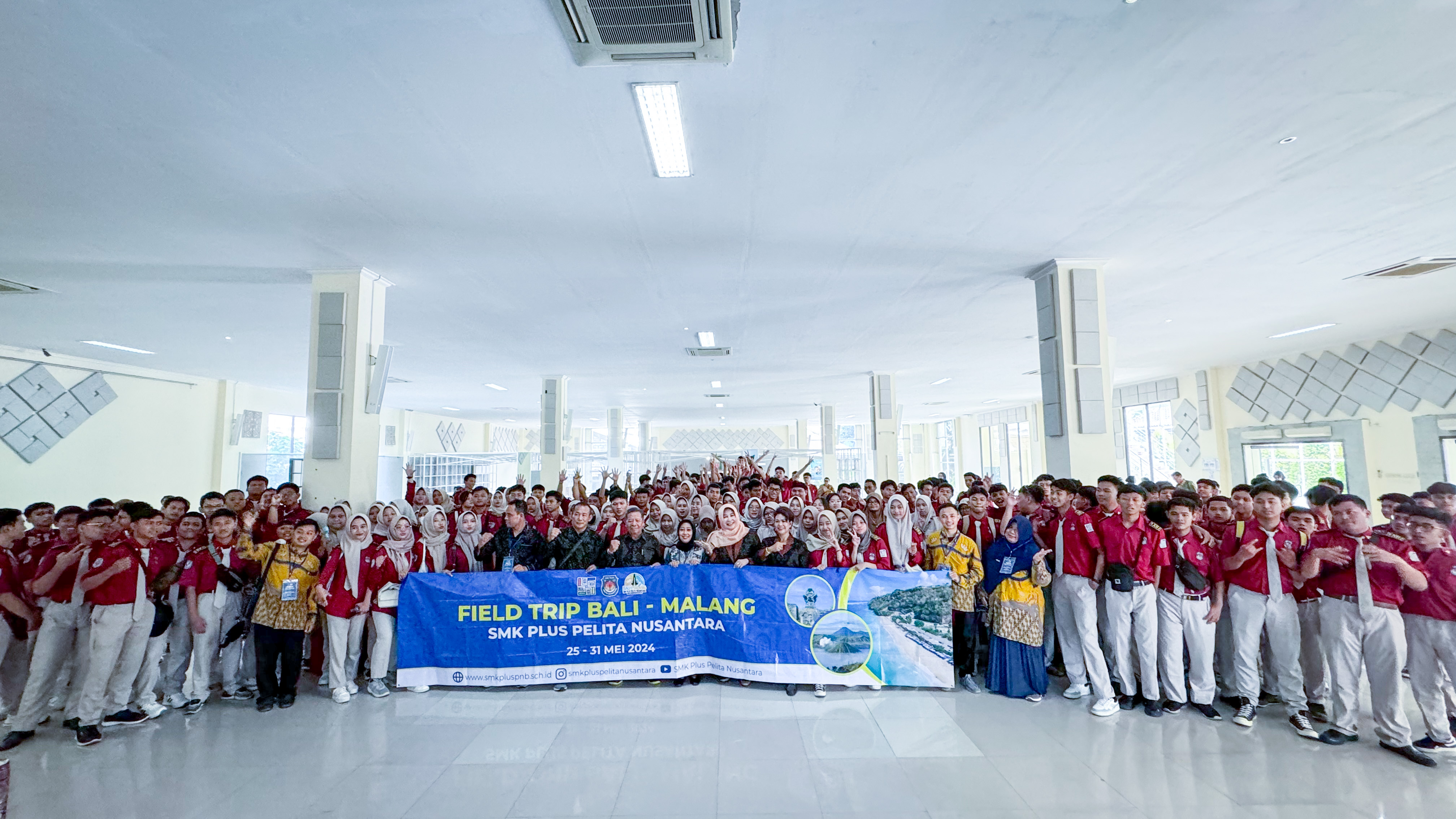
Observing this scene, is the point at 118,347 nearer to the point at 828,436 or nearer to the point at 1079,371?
the point at 1079,371

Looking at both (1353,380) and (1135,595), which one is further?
(1353,380)

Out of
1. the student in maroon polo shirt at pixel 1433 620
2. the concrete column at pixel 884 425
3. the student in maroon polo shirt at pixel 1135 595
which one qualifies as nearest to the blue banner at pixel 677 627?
the student in maroon polo shirt at pixel 1135 595

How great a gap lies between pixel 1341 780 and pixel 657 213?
213 inches

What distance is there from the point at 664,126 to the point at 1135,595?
4.40 meters

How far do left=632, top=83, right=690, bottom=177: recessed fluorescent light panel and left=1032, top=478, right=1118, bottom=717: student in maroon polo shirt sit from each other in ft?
12.3

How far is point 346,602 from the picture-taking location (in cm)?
468

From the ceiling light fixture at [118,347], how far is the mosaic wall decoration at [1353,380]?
20582 mm

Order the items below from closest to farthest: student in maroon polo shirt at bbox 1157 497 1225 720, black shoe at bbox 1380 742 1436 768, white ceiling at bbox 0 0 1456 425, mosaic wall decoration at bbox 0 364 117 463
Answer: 1. white ceiling at bbox 0 0 1456 425
2. black shoe at bbox 1380 742 1436 768
3. student in maroon polo shirt at bbox 1157 497 1225 720
4. mosaic wall decoration at bbox 0 364 117 463

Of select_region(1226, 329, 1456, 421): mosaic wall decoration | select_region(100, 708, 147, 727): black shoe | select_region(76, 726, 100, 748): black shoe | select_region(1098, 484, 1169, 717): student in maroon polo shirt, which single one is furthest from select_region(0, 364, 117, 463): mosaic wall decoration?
select_region(1226, 329, 1456, 421): mosaic wall decoration

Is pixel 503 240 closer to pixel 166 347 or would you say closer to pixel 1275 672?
pixel 1275 672

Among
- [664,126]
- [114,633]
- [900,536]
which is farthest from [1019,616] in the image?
[114,633]

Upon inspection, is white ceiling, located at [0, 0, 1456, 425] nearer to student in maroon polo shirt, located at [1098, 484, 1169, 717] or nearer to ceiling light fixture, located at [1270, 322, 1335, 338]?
ceiling light fixture, located at [1270, 322, 1335, 338]

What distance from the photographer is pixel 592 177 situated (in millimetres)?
4238

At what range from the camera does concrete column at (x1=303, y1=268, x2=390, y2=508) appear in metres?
6.12
